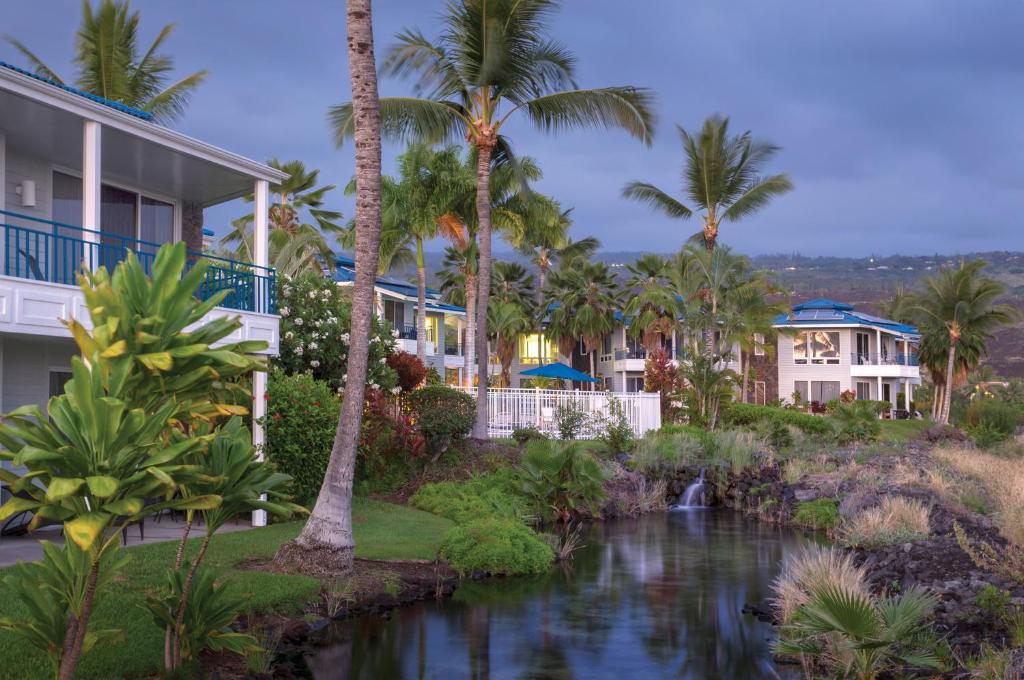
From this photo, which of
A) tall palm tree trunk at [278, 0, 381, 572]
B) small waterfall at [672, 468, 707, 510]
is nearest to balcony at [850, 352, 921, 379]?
small waterfall at [672, 468, 707, 510]

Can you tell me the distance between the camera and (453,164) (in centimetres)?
3012

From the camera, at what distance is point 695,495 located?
2511cm

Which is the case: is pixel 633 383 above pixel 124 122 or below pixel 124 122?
below

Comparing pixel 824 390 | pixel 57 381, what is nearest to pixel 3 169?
pixel 57 381

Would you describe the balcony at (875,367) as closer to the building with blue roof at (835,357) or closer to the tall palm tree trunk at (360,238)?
the building with blue roof at (835,357)

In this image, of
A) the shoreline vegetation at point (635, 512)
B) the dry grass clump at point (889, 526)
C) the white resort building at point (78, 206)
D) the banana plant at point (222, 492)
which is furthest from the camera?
the dry grass clump at point (889, 526)

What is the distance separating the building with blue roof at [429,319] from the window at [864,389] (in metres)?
23.7

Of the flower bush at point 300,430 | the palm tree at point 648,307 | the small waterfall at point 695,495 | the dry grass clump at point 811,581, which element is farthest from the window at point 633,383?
the dry grass clump at point 811,581

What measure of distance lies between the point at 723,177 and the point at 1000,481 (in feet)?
58.1

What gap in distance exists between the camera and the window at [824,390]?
56156 mm

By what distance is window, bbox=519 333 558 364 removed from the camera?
59.1m

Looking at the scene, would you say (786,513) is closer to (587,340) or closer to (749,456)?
(749,456)

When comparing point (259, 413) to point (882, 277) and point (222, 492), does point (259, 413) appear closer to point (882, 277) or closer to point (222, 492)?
point (222, 492)

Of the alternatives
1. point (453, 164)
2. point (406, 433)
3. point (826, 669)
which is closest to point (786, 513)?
point (406, 433)
